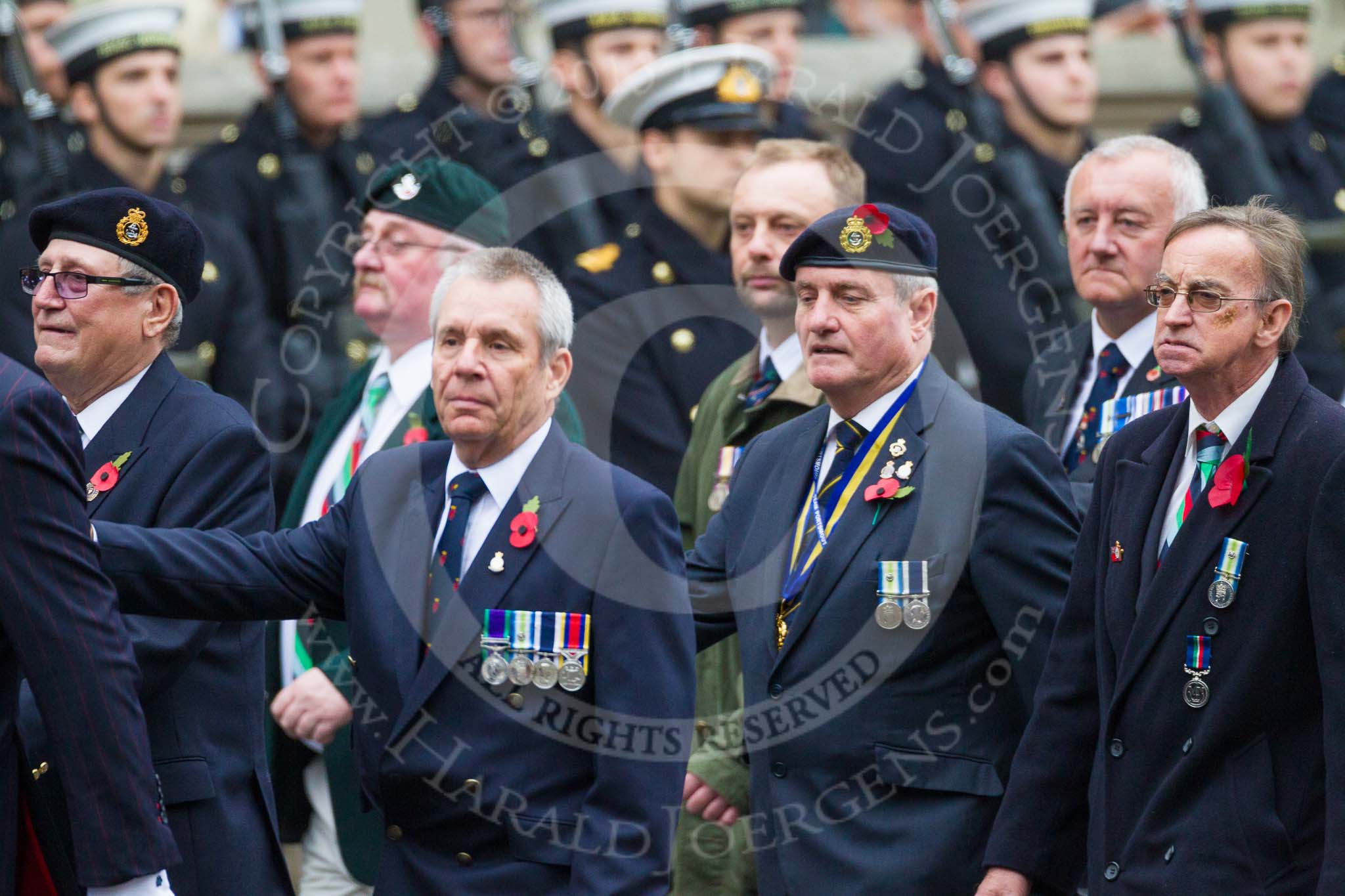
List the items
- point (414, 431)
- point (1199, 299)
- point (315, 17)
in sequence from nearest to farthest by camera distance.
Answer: point (1199, 299) < point (414, 431) < point (315, 17)

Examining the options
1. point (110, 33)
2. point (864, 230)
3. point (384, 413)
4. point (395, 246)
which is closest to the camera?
point (864, 230)

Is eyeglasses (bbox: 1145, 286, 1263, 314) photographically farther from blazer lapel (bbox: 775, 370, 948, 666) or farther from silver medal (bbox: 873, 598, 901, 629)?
silver medal (bbox: 873, 598, 901, 629)

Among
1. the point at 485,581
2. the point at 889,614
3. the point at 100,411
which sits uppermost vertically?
the point at 100,411

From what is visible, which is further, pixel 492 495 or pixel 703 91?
pixel 703 91

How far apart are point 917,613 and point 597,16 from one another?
4416 mm

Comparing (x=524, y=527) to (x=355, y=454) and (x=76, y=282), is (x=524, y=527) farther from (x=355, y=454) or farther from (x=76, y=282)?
(x=355, y=454)

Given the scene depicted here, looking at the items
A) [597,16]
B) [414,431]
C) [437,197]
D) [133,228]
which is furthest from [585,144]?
[133,228]

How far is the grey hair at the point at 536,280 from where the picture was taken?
4.65m

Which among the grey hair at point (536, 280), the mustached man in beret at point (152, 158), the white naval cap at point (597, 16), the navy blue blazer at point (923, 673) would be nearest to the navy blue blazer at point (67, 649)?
the grey hair at point (536, 280)

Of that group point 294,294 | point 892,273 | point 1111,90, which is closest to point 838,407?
point 892,273

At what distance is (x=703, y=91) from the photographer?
7.00 m

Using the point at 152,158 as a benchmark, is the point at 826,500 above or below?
below

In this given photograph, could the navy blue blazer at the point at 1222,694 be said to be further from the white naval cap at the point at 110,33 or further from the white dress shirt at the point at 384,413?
the white naval cap at the point at 110,33

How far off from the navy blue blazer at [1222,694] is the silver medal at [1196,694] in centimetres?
2
